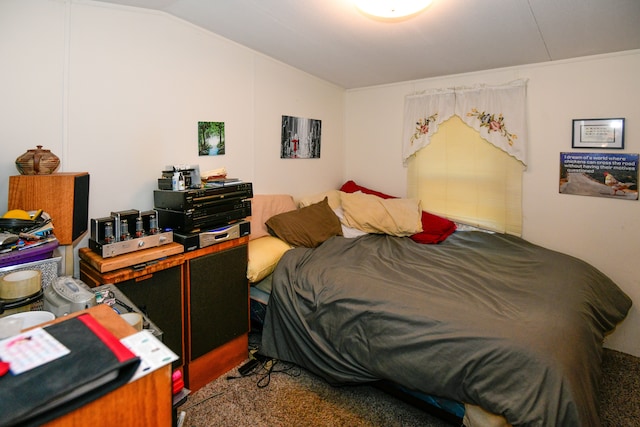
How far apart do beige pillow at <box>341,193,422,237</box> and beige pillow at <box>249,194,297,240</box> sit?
604 mm

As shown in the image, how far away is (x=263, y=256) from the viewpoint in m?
2.39

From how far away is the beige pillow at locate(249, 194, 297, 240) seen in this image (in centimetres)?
274

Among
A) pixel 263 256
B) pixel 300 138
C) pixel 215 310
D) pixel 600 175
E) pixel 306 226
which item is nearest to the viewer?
pixel 215 310

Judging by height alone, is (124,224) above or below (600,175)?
below

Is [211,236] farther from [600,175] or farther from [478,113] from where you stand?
[600,175]

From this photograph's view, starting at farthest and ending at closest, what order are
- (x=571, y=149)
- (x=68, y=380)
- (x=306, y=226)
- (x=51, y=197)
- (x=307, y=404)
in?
(x=306, y=226), (x=571, y=149), (x=307, y=404), (x=51, y=197), (x=68, y=380)

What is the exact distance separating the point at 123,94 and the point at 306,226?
5.19ft

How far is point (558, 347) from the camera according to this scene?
1.45 metres

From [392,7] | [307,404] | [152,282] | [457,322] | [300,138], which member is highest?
[392,7]

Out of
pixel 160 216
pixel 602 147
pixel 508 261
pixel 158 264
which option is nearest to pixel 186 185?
pixel 160 216

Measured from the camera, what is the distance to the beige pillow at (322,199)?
3266mm

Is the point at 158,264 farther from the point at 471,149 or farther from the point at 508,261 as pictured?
the point at 471,149

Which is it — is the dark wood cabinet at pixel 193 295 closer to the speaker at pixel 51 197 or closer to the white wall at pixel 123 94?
the speaker at pixel 51 197

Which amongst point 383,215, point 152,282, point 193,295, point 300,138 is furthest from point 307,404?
point 300,138
